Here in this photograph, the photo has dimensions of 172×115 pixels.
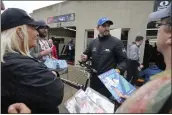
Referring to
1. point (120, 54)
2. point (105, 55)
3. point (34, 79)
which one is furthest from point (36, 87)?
point (120, 54)

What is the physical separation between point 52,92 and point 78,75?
4.44 feet

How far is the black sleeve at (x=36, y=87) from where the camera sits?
46.3 inches

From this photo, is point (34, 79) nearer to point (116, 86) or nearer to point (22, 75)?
point (22, 75)

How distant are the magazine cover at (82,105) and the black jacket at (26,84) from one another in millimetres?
126

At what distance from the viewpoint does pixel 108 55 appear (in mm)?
2756

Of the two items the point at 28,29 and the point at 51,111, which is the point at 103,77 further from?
the point at 28,29

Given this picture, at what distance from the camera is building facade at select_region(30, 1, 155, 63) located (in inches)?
299

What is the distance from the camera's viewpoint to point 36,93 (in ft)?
3.95

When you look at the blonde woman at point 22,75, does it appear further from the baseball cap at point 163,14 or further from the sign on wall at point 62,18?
the sign on wall at point 62,18

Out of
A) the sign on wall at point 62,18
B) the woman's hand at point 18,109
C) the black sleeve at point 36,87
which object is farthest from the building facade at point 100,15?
the woman's hand at point 18,109

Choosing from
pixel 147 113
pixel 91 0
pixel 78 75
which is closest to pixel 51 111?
pixel 147 113

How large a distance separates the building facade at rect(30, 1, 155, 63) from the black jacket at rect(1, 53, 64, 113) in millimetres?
6080

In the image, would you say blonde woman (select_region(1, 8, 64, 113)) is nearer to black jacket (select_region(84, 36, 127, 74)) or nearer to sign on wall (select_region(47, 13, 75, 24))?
black jacket (select_region(84, 36, 127, 74))

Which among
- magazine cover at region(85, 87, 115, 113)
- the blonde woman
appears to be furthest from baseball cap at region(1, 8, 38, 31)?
magazine cover at region(85, 87, 115, 113)
